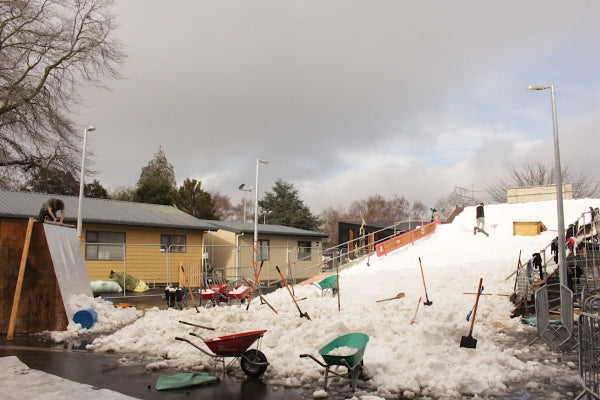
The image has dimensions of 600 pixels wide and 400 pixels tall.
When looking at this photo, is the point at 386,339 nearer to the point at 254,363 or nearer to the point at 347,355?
the point at 347,355

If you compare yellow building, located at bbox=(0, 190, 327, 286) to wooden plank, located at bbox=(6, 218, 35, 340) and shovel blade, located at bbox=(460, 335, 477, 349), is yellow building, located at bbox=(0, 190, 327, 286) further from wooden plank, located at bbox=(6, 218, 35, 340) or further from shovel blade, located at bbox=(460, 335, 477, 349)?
shovel blade, located at bbox=(460, 335, 477, 349)

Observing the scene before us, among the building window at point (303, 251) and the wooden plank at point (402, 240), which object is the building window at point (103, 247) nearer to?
the wooden plank at point (402, 240)

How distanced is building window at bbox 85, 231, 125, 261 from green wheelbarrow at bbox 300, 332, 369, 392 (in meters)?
19.3

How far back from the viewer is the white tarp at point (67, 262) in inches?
451

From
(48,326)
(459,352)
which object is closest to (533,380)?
(459,352)

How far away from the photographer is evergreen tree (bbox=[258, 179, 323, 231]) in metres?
55.4

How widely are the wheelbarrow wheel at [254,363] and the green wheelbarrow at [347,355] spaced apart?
2.92 feet

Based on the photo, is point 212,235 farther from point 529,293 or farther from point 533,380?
point 533,380

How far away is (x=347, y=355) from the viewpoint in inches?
247

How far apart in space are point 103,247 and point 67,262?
13.1 m

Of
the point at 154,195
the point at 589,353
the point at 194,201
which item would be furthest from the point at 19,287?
the point at 194,201

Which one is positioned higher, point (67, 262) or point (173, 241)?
point (173, 241)

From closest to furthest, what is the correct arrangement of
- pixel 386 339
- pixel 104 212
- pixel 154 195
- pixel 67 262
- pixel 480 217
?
pixel 386 339
pixel 67 262
pixel 480 217
pixel 104 212
pixel 154 195

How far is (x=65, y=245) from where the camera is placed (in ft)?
40.9
